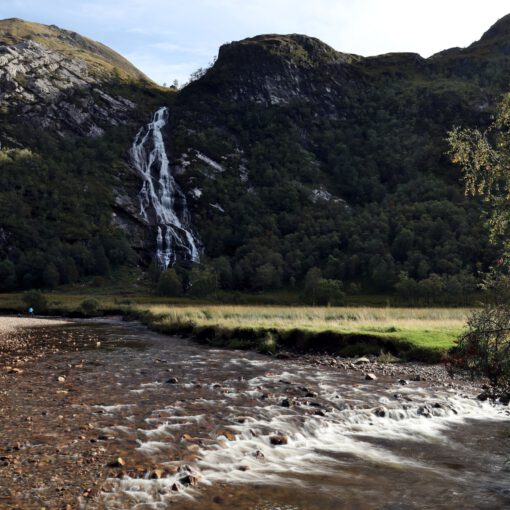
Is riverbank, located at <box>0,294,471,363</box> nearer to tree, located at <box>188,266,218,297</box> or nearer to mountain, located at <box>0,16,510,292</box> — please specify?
tree, located at <box>188,266,218,297</box>

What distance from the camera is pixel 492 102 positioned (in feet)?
579

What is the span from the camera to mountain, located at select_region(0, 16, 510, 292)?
125000mm

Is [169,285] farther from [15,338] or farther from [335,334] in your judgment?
[335,334]

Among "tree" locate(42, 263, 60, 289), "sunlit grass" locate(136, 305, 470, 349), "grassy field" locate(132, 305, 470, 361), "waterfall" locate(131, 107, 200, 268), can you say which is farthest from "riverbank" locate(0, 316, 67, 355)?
"waterfall" locate(131, 107, 200, 268)

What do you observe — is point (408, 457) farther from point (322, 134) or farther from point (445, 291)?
point (322, 134)

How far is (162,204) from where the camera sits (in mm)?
152375

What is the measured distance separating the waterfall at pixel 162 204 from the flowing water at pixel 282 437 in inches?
4486

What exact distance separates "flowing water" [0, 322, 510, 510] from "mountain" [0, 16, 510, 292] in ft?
272

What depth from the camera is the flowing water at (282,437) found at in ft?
33.0

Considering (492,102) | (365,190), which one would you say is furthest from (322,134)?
(492,102)

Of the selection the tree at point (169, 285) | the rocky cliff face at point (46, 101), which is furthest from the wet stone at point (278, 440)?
the rocky cliff face at point (46, 101)

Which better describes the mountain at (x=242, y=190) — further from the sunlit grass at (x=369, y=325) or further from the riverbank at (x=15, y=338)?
the riverbank at (x=15, y=338)

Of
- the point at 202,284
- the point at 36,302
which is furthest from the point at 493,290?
the point at 202,284

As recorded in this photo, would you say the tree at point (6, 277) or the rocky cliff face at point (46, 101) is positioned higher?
the rocky cliff face at point (46, 101)
